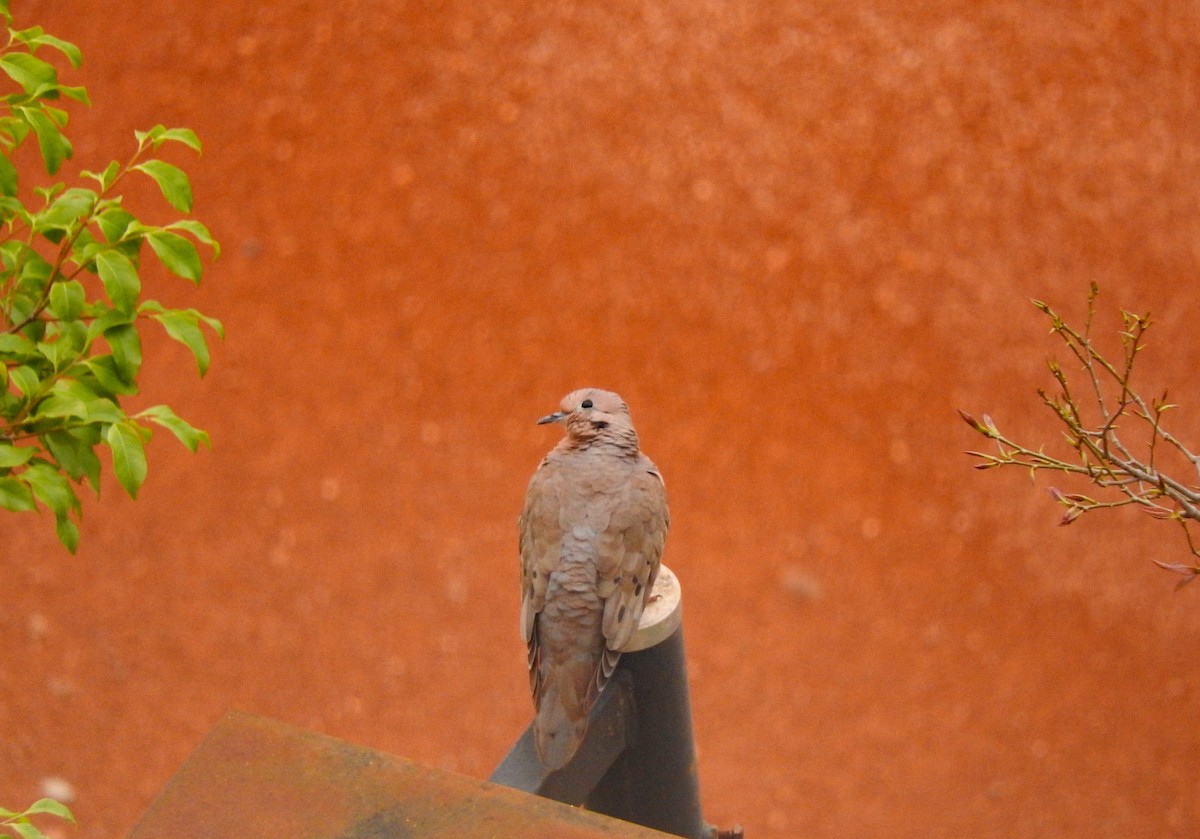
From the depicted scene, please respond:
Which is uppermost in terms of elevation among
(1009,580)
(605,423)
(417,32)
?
(417,32)

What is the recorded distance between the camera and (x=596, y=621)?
1.49 meters

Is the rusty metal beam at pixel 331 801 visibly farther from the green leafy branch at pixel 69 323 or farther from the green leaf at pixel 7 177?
the green leaf at pixel 7 177

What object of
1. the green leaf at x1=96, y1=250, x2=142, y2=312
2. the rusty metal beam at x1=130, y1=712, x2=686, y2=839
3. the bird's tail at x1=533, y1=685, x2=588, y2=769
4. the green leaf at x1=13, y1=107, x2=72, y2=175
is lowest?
the rusty metal beam at x1=130, y1=712, x2=686, y2=839

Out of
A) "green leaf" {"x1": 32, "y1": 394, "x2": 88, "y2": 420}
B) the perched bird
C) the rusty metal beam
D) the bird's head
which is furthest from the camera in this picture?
the bird's head

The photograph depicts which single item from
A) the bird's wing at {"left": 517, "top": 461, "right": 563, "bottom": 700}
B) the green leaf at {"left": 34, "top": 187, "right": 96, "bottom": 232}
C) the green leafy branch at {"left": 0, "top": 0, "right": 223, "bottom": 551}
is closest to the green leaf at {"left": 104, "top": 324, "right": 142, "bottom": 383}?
the green leafy branch at {"left": 0, "top": 0, "right": 223, "bottom": 551}

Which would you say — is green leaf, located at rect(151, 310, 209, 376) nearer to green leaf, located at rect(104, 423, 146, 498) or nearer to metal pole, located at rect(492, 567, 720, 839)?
green leaf, located at rect(104, 423, 146, 498)

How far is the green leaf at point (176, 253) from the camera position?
1.28 metres

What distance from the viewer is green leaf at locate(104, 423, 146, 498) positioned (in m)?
1.24

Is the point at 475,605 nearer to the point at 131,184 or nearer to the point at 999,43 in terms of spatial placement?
the point at 131,184

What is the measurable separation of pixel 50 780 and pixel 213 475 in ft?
2.61

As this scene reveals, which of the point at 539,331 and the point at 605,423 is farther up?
the point at 539,331

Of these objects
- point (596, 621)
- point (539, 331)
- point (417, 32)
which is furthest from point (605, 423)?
point (417, 32)

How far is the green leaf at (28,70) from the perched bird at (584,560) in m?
0.72

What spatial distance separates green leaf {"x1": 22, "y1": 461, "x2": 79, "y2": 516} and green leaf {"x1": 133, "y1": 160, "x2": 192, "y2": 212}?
12.1 inches
